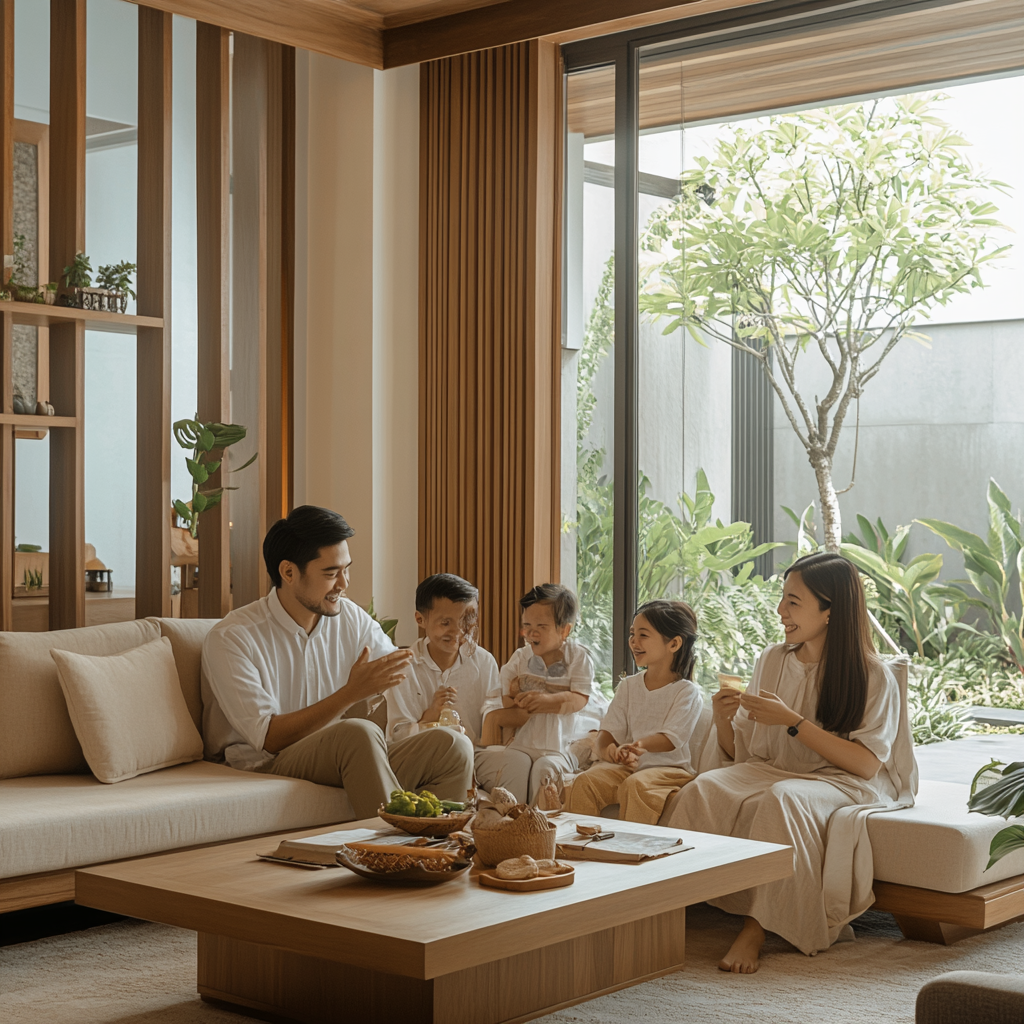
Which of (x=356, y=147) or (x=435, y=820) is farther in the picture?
(x=356, y=147)

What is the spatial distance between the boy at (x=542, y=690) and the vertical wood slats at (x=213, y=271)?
54.7 inches

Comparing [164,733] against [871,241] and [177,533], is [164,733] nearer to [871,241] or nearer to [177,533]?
[177,533]

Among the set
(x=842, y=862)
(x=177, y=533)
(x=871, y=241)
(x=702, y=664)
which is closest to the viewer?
(x=842, y=862)

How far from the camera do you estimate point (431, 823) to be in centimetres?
294

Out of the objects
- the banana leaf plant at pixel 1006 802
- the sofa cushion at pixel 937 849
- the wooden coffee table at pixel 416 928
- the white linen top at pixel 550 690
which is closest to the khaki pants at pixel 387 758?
the white linen top at pixel 550 690

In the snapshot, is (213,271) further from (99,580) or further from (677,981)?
(677,981)

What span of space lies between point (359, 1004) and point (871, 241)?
317 cm

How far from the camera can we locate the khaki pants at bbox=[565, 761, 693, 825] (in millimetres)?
3773

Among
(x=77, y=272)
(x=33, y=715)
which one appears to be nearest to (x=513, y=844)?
(x=33, y=715)

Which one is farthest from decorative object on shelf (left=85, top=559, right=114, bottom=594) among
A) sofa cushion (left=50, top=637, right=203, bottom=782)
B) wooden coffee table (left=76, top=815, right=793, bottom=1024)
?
wooden coffee table (left=76, top=815, right=793, bottom=1024)

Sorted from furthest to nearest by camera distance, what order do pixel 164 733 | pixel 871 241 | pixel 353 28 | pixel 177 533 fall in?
1. pixel 177 533
2. pixel 353 28
3. pixel 871 241
4. pixel 164 733

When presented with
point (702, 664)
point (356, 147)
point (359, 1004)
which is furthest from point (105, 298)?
point (359, 1004)

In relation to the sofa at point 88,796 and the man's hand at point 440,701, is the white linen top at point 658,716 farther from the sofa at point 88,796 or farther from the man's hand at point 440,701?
the sofa at point 88,796

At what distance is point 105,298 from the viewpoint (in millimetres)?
4734
